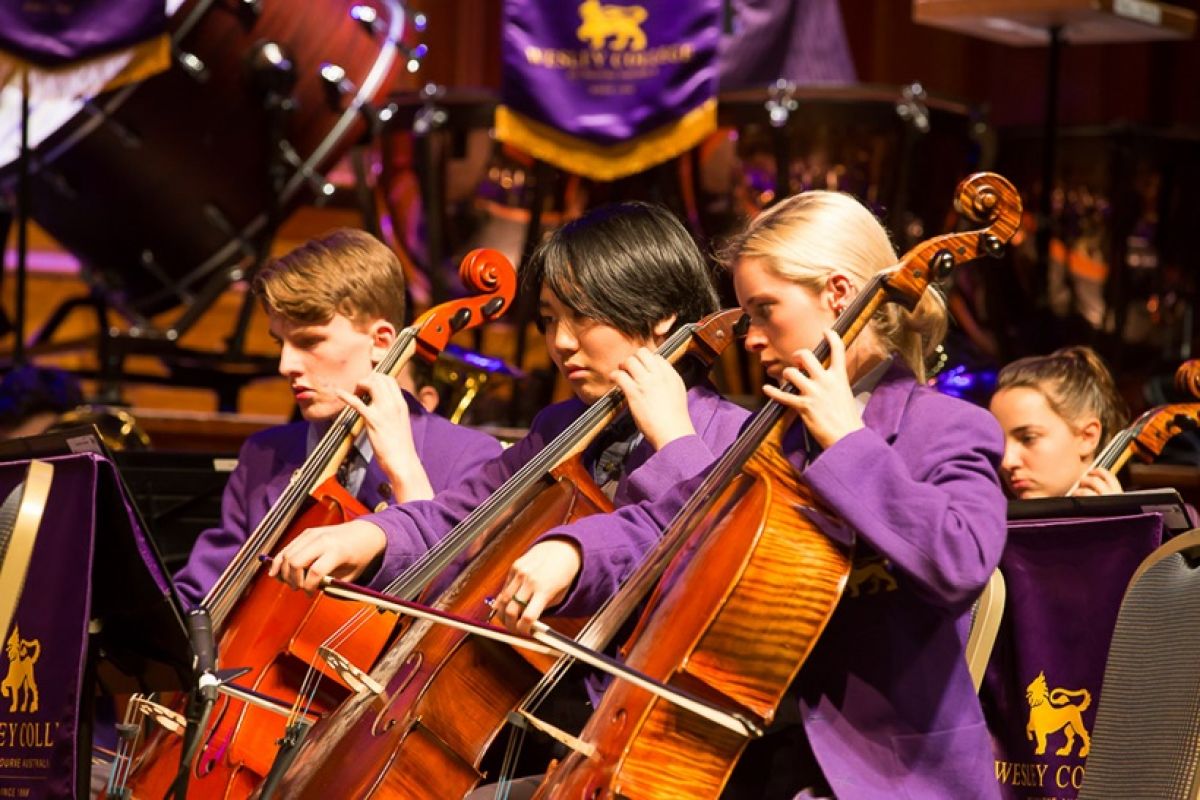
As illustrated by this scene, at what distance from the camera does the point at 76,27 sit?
496 centimetres

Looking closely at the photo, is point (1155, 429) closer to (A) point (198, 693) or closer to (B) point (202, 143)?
(A) point (198, 693)

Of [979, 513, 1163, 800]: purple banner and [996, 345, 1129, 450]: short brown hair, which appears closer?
[979, 513, 1163, 800]: purple banner

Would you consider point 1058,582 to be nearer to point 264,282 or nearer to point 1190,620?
point 1190,620

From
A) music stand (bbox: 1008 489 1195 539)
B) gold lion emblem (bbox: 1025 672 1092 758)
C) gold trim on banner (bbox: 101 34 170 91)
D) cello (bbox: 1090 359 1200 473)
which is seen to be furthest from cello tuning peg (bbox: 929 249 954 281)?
gold trim on banner (bbox: 101 34 170 91)

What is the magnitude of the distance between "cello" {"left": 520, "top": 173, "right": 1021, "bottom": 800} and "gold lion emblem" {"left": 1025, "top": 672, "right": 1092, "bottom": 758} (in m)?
0.70

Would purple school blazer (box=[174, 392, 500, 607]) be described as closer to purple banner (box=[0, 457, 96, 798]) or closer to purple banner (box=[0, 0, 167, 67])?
purple banner (box=[0, 457, 96, 798])

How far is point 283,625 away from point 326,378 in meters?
0.56

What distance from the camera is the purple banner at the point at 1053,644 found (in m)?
2.54

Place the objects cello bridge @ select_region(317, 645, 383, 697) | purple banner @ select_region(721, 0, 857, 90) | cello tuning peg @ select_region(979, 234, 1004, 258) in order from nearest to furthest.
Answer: cello tuning peg @ select_region(979, 234, 1004, 258) < cello bridge @ select_region(317, 645, 383, 697) < purple banner @ select_region(721, 0, 857, 90)

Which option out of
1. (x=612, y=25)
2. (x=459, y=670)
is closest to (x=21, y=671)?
(x=459, y=670)

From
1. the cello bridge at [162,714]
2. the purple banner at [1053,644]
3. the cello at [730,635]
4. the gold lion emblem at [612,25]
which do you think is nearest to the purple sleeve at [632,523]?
the cello at [730,635]

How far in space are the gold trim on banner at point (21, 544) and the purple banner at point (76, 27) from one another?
3201mm

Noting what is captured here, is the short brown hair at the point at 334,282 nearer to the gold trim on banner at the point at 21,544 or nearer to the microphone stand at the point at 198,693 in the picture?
the microphone stand at the point at 198,693

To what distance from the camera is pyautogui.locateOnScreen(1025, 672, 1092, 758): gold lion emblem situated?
101 inches
